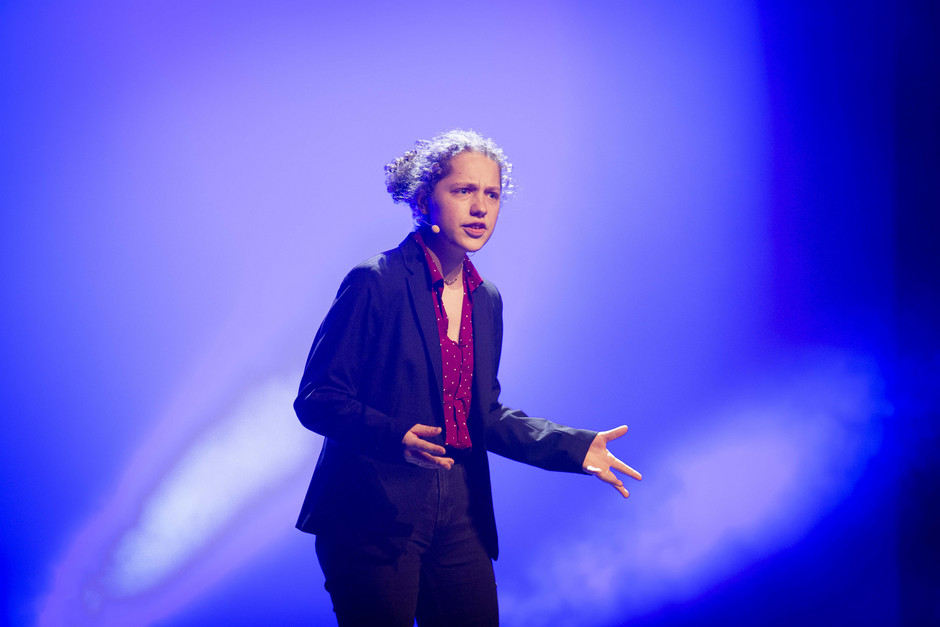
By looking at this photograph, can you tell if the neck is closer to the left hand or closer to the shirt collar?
the shirt collar

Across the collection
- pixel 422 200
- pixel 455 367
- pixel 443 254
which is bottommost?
pixel 455 367

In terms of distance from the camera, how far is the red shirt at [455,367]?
163cm

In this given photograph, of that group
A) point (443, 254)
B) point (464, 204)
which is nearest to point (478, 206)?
point (464, 204)

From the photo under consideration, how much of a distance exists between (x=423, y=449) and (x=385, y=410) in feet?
0.62

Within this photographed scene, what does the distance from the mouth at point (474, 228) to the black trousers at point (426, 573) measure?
526 mm

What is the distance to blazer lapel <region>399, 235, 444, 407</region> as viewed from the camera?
1.60 m

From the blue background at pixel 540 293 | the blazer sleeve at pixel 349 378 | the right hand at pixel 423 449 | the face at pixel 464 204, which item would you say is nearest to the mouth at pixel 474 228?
the face at pixel 464 204

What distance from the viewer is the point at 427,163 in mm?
1776

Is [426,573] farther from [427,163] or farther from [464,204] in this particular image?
[427,163]

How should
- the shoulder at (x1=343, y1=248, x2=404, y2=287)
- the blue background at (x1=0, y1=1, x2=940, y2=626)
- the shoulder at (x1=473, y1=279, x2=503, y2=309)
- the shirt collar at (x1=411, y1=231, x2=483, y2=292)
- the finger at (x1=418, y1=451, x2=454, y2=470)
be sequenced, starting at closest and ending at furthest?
the finger at (x1=418, y1=451, x2=454, y2=470)
the shoulder at (x1=343, y1=248, x2=404, y2=287)
the shirt collar at (x1=411, y1=231, x2=483, y2=292)
the shoulder at (x1=473, y1=279, x2=503, y2=309)
the blue background at (x1=0, y1=1, x2=940, y2=626)

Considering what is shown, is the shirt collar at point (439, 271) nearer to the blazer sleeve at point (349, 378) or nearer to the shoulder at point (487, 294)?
the shoulder at point (487, 294)

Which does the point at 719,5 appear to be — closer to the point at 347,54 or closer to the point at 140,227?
the point at 347,54

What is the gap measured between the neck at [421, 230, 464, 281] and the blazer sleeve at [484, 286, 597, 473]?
0.92ft

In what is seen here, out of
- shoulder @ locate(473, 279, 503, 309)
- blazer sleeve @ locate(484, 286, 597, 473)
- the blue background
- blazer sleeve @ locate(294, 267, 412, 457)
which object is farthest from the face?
the blue background
